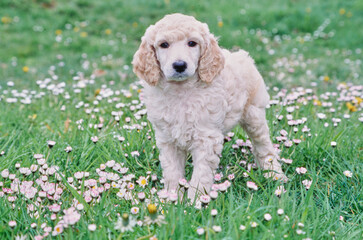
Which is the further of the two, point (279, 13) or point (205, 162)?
point (279, 13)

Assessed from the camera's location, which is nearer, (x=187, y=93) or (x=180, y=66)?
(x=180, y=66)

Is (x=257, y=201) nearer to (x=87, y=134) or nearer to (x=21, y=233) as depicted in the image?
(x=21, y=233)

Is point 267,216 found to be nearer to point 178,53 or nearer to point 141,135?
point 178,53

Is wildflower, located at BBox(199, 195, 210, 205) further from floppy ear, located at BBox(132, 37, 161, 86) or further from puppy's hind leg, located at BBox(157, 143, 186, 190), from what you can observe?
floppy ear, located at BBox(132, 37, 161, 86)

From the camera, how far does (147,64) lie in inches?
114

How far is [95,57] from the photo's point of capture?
24.1 ft

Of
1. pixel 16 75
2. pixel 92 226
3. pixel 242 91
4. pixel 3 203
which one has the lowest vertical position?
pixel 16 75

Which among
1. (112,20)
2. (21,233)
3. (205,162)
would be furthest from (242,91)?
(112,20)

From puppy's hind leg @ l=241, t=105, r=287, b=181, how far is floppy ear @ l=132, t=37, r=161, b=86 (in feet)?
3.01

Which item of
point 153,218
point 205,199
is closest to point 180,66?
point 205,199

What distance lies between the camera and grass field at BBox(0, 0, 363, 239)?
2.43 m

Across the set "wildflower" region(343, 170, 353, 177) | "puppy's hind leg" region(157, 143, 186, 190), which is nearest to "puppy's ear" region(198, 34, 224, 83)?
"puppy's hind leg" region(157, 143, 186, 190)

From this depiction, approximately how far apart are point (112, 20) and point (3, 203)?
23.3ft

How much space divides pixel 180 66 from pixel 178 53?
0.32ft
